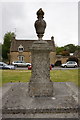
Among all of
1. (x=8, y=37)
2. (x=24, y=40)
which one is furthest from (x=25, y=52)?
(x=8, y=37)

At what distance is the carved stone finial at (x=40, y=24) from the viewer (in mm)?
4754

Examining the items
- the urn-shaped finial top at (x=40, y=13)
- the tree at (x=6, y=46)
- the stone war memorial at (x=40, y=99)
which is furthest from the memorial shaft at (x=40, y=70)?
the tree at (x=6, y=46)

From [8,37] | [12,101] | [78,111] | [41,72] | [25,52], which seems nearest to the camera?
[78,111]

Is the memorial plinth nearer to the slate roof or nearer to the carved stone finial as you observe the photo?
the carved stone finial

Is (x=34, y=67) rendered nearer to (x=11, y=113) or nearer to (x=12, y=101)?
(x=12, y=101)

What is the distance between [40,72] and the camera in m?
4.68

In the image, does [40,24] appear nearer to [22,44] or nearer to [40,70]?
[40,70]

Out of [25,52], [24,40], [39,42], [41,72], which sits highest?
[24,40]

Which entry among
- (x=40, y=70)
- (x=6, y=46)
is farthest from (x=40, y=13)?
(x=6, y=46)

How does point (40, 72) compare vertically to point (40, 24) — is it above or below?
below

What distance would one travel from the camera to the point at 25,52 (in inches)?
1357

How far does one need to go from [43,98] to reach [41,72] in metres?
0.87

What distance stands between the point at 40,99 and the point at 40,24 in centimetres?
253

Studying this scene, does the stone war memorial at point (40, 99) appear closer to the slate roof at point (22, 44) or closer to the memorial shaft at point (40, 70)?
the memorial shaft at point (40, 70)
